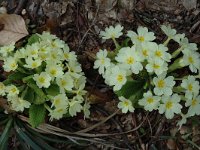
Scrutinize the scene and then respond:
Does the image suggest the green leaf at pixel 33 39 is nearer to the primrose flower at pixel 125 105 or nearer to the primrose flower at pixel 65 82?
the primrose flower at pixel 65 82

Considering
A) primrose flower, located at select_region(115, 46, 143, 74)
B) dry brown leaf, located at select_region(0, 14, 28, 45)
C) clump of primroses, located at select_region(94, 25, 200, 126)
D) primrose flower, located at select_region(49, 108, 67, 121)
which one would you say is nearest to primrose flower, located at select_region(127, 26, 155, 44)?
clump of primroses, located at select_region(94, 25, 200, 126)

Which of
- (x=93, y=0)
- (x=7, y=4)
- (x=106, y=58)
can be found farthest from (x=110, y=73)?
(x=7, y=4)

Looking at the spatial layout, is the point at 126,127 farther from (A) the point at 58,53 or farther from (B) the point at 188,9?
(B) the point at 188,9

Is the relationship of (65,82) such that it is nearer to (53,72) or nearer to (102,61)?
(53,72)

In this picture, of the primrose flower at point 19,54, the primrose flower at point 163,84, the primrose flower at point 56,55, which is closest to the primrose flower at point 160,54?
Result: the primrose flower at point 163,84

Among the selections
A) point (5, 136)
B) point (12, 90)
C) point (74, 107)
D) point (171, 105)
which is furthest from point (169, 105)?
point (5, 136)

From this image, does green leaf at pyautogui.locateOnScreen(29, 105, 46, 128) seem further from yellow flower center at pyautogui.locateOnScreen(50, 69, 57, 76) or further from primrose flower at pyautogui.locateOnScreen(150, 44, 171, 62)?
primrose flower at pyautogui.locateOnScreen(150, 44, 171, 62)
